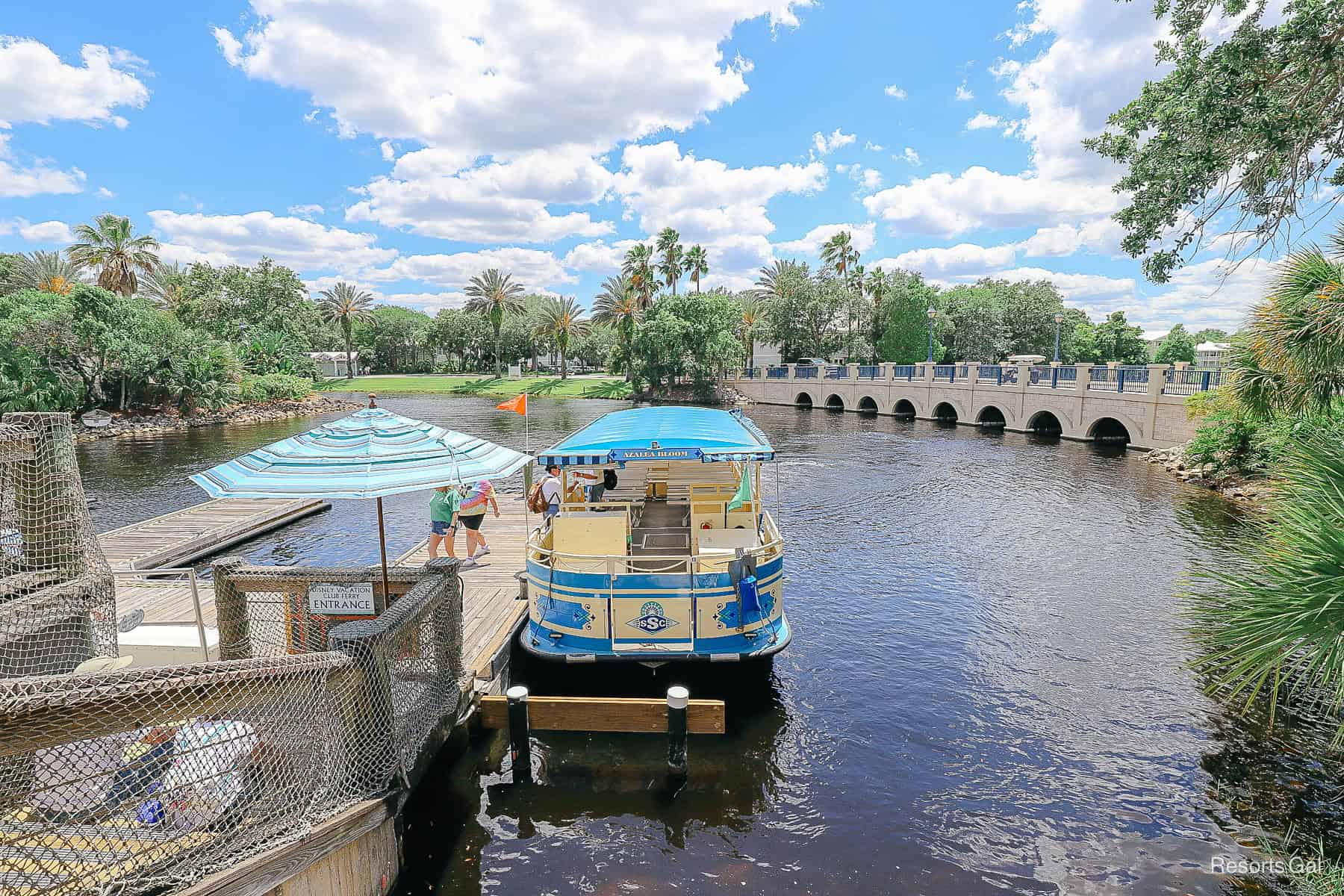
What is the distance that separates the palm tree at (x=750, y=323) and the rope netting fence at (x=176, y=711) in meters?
75.3

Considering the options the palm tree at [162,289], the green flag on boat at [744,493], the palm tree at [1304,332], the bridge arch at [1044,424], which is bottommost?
the bridge arch at [1044,424]

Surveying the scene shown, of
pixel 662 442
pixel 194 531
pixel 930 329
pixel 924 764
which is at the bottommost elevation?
pixel 924 764

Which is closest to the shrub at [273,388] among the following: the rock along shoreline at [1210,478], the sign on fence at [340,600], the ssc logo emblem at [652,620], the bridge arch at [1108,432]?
the sign on fence at [340,600]

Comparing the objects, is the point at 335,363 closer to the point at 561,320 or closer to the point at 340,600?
the point at 561,320

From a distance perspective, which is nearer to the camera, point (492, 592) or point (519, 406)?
point (492, 592)

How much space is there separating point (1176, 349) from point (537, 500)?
3953 inches

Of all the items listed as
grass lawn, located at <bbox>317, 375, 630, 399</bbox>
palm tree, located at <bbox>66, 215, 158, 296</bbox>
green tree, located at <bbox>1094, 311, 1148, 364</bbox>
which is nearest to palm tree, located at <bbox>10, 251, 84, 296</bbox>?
palm tree, located at <bbox>66, 215, 158, 296</bbox>

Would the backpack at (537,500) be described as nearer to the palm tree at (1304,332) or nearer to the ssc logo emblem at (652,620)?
the ssc logo emblem at (652,620)

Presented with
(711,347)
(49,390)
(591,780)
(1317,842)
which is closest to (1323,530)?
(1317,842)

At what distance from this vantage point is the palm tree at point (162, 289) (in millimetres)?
66838

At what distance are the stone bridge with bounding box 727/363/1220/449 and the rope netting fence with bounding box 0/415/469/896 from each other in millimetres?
36882

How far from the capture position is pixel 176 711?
15.5 ft

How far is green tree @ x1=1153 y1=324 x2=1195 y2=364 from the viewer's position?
3477 inches

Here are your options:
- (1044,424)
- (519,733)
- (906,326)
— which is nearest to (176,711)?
(519,733)
